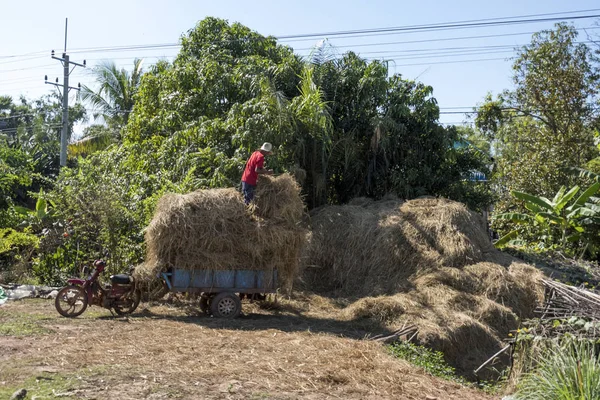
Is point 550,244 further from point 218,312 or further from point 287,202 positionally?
point 218,312

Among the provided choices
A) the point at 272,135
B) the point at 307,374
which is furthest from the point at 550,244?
the point at 307,374

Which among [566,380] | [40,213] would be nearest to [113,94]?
[40,213]

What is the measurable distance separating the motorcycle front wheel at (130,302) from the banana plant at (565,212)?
8820 mm

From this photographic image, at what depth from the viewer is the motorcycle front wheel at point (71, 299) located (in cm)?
1161

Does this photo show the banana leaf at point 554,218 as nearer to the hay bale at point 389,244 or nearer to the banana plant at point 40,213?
the hay bale at point 389,244

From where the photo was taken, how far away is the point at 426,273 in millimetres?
13789

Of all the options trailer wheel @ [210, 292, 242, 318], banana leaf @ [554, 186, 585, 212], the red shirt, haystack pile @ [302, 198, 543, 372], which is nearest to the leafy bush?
trailer wheel @ [210, 292, 242, 318]

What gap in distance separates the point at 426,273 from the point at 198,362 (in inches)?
276

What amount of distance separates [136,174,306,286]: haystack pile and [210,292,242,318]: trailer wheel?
539 mm

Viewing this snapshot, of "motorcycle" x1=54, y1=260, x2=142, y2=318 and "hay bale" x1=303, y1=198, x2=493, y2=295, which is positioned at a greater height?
"hay bale" x1=303, y1=198, x2=493, y2=295

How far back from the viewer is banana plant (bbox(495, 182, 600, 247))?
50.7 feet

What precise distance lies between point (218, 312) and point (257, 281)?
91 centimetres

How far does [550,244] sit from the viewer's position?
680 inches

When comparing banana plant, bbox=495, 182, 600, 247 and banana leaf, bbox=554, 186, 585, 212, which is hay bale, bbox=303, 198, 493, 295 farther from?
banana leaf, bbox=554, 186, 585, 212
